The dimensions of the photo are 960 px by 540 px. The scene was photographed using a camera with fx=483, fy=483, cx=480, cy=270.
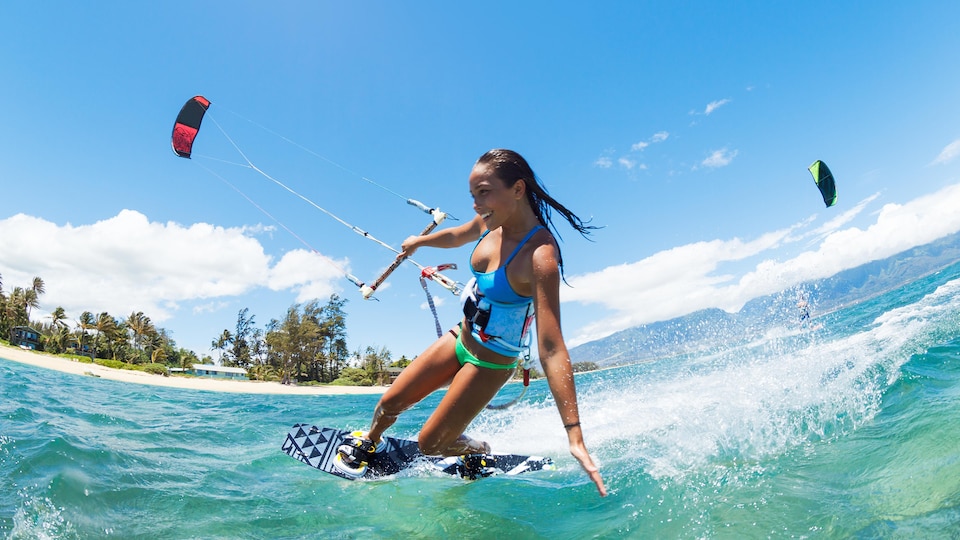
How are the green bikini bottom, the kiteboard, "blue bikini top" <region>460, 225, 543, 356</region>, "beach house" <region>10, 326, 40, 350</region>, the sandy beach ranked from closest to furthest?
"blue bikini top" <region>460, 225, 543, 356</region>
the green bikini bottom
the kiteboard
the sandy beach
"beach house" <region>10, 326, 40, 350</region>

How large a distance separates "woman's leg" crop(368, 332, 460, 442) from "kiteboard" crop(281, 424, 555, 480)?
90 cm

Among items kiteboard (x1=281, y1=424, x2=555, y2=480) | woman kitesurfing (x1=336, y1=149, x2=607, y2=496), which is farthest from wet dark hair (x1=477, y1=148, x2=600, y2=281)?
kiteboard (x1=281, y1=424, x2=555, y2=480)

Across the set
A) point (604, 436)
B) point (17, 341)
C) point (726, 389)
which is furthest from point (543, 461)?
point (17, 341)

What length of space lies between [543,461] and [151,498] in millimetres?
3588

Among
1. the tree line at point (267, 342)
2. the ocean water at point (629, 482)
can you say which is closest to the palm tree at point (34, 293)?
the tree line at point (267, 342)

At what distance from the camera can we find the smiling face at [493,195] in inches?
127

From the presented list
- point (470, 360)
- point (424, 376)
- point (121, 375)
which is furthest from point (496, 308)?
point (121, 375)

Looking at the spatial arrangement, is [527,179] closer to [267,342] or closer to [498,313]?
[498,313]

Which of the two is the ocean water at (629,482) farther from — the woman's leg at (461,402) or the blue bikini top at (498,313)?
the blue bikini top at (498,313)

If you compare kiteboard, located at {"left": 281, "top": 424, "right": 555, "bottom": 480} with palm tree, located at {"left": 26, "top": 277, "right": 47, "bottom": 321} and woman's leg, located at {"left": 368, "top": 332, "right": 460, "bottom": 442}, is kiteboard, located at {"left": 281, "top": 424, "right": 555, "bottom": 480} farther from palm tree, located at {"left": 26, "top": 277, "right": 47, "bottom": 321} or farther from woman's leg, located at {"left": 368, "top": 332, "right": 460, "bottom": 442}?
palm tree, located at {"left": 26, "top": 277, "right": 47, "bottom": 321}

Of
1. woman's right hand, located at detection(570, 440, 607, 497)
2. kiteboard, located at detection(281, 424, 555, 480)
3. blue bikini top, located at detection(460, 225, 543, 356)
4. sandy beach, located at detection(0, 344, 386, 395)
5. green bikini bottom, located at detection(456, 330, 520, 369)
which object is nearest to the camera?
woman's right hand, located at detection(570, 440, 607, 497)

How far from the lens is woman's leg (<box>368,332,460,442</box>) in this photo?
13.2 feet

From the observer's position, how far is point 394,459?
498 cm

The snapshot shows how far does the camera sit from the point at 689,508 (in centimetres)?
343
